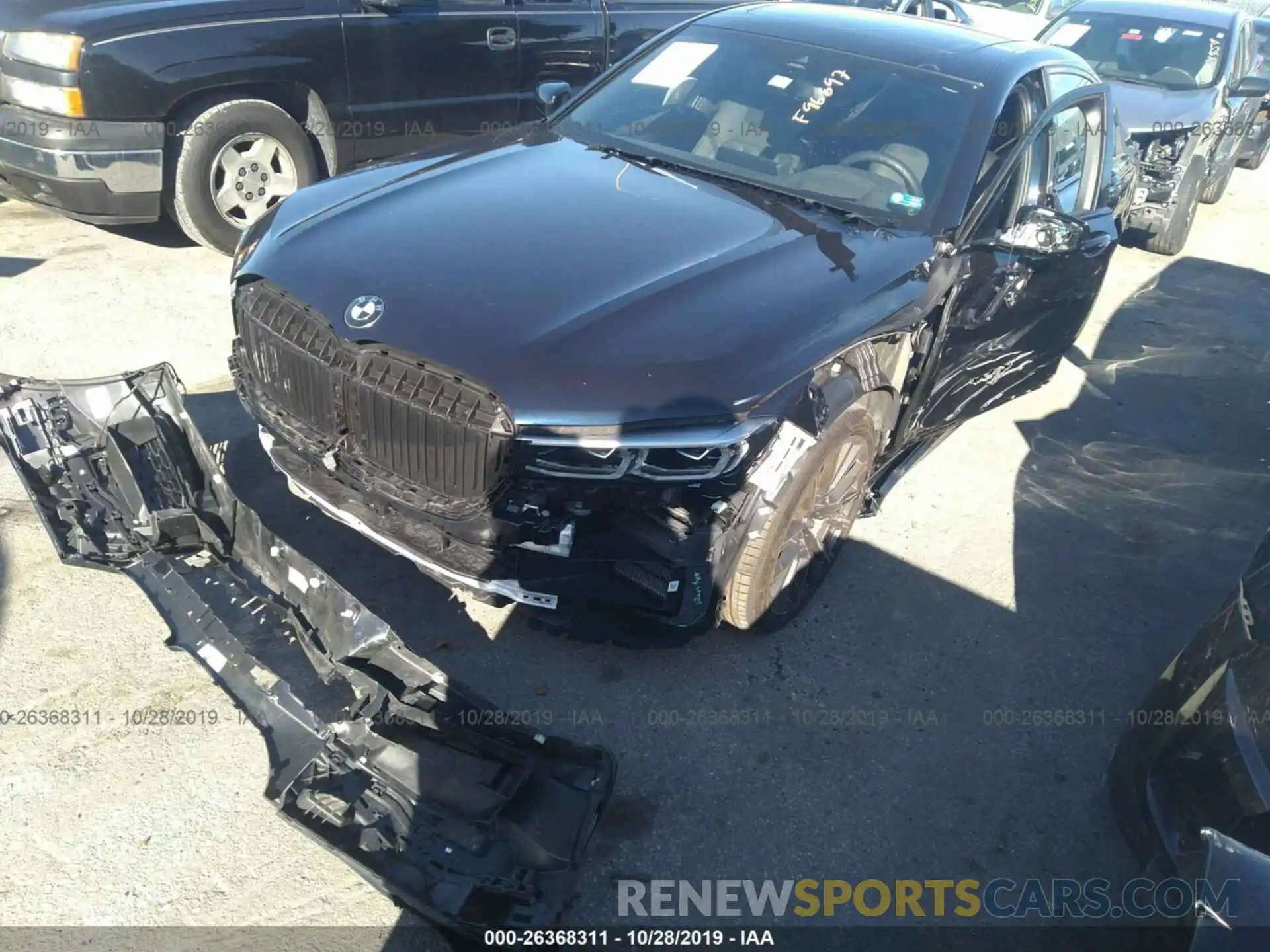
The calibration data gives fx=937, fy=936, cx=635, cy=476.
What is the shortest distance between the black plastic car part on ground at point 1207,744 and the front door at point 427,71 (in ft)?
16.9

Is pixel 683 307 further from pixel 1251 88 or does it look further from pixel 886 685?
pixel 1251 88

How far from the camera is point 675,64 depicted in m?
4.00

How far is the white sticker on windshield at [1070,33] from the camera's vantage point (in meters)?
8.31

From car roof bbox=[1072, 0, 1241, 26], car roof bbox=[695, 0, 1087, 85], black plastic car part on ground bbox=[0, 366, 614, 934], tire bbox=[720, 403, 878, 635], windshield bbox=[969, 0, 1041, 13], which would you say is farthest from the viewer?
windshield bbox=[969, 0, 1041, 13]

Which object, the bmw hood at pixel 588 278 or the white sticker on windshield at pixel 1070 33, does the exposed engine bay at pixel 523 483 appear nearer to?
the bmw hood at pixel 588 278

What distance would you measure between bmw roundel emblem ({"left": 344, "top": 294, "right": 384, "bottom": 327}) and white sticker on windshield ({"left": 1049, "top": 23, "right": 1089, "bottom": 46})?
311 inches

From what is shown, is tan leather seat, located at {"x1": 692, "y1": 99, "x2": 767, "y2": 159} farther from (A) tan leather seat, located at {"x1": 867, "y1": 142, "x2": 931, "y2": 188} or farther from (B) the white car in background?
(B) the white car in background

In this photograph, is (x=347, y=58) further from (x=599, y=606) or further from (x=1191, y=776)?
(x=1191, y=776)

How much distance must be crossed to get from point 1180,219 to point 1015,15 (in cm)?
481

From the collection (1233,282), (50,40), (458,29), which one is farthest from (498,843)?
(1233,282)

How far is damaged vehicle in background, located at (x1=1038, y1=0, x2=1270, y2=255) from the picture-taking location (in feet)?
23.9

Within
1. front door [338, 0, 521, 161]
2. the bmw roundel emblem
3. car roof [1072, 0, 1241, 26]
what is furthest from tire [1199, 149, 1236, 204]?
the bmw roundel emblem

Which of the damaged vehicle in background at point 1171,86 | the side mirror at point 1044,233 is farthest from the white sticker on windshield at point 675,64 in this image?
the damaged vehicle in background at point 1171,86

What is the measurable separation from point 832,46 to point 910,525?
199 cm
